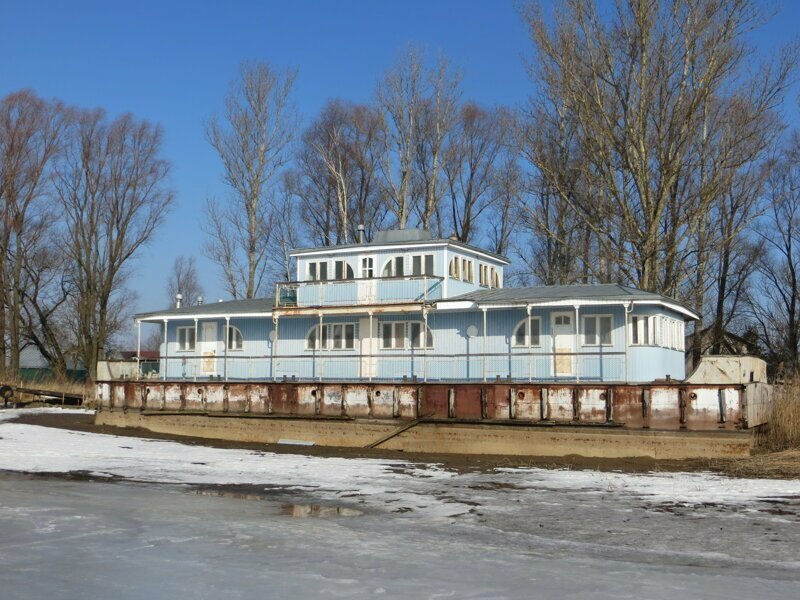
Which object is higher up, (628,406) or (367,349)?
(367,349)

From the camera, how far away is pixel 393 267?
29.2m

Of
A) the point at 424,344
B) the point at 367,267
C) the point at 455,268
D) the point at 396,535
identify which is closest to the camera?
the point at 396,535

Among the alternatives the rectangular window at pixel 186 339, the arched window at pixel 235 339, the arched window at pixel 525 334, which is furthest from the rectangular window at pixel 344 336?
the rectangular window at pixel 186 339

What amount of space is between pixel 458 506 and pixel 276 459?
8.26 metres

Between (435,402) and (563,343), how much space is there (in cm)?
408

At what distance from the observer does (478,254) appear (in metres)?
30.6

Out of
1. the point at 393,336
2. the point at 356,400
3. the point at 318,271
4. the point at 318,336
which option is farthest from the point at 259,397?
the point at 318,271

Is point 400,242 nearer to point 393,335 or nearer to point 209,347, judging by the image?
point 393,335

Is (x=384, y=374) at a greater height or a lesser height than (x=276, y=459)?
greater

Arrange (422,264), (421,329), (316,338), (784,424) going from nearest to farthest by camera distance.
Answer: (784,424), (421,329), (422,264), (316,338)

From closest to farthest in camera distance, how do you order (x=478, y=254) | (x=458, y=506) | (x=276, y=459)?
(x=458, y=506)
(x=276, y=459)
(x=478, y=254)

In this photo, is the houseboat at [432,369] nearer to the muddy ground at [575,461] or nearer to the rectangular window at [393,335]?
the rectangular window at [393,335]

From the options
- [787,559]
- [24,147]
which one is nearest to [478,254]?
[787,559]

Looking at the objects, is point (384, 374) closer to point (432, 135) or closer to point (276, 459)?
point (276, 459)
